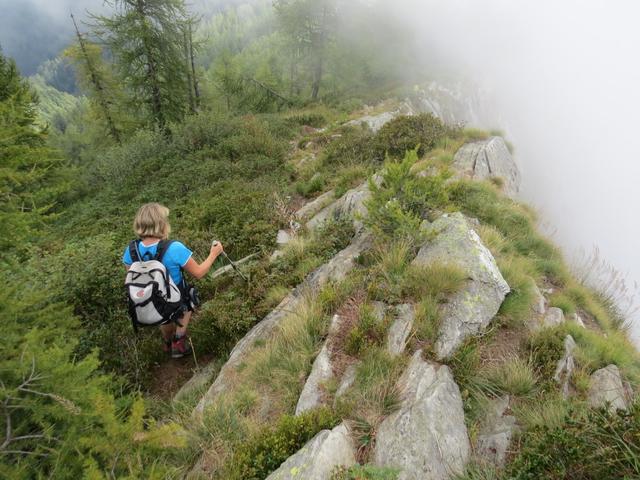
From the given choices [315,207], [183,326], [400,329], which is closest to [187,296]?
[183,326]

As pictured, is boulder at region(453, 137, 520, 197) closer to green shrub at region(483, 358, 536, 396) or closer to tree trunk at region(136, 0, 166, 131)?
green shrub at region(483, 358, 536, 396)

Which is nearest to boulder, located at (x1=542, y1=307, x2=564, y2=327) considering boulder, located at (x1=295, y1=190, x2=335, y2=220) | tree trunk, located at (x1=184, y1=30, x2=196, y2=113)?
boulder, located at (x1=295, y1=190, x2=335, y2=220)

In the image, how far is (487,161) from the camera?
1071 cm

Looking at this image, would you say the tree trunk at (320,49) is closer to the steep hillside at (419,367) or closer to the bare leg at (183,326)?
the steep hillside at (419,367)

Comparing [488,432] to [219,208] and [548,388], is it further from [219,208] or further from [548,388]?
[219,208]

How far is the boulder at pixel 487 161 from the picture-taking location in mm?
9938

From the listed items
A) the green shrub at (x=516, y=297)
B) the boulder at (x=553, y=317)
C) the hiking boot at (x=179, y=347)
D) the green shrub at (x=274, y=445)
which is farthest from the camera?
the hiking boot at (x=179, y=347)

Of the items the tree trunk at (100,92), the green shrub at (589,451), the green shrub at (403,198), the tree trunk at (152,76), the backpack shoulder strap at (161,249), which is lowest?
the tree trunk at (100,92)

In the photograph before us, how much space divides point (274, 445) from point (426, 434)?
1300 millimetres

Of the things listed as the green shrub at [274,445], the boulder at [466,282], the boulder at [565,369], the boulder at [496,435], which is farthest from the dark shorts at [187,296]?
the boulder at [565,369]

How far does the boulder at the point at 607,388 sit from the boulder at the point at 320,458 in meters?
2.57

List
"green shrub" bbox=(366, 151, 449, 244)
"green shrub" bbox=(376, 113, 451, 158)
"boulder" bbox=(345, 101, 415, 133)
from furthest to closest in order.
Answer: "boulder" bbox=(345, 101, 415, 133), "green shrub" bbox=(376, 113, 451, 158), "green shrub" bbox=(366, 151, 449, 244)

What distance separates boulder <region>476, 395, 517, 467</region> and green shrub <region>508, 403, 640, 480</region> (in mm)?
392

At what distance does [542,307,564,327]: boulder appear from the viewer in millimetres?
4473
